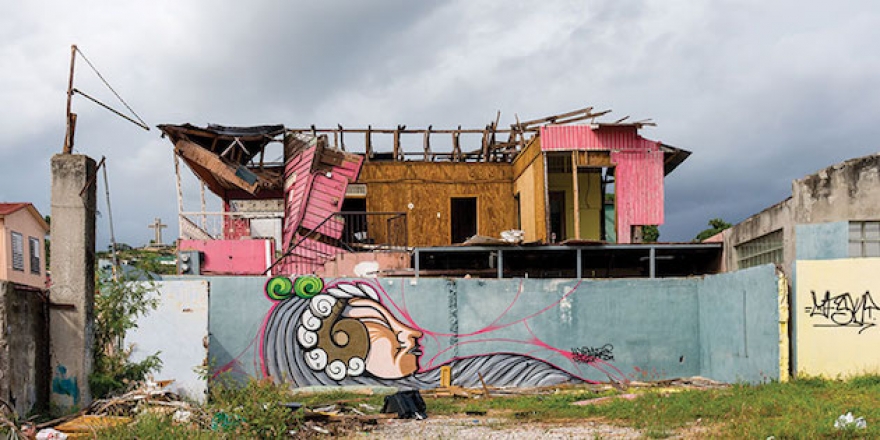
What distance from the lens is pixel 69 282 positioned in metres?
9.76

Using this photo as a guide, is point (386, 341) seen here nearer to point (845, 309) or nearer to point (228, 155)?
point (845, 309)

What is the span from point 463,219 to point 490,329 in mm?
10169

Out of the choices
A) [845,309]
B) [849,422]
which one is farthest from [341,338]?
[849,422]

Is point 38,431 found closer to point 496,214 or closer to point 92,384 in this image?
point 92,384

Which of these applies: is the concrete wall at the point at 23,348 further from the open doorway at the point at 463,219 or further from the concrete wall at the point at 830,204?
the open doorway at the point at 463,219

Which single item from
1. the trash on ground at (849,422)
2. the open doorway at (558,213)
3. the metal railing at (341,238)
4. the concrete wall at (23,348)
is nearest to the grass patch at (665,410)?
the trash on ground at (849,422)

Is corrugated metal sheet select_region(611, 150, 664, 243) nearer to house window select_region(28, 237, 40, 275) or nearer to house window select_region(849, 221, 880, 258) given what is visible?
house window select_region(849, 221, 880, 258)

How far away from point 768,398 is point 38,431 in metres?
8.80

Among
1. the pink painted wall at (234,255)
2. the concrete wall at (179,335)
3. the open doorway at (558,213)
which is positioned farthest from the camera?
the open doorway at (558,213)

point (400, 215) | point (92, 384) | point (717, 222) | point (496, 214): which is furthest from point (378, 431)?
point (717, 222)

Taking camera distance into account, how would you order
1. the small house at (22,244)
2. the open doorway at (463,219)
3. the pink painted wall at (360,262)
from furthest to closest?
the small house at (22,244) → the open doorway at (463,219) → the pink painted wall at (360,262)

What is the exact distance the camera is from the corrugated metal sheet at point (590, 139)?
20.2 metres

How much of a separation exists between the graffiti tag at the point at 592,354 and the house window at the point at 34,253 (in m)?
20.6

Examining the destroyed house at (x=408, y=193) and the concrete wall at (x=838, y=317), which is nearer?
the concrete wall at (x=838, y=317)
